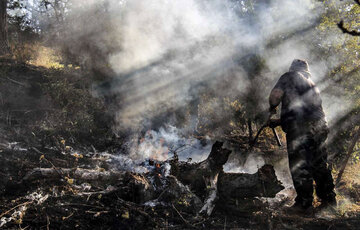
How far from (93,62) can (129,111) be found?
9.07 ft

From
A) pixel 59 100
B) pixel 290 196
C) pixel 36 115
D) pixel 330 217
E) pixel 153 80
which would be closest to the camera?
pixel 330 217

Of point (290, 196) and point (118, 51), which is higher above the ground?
point (118, 51)

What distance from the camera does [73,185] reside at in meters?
3.48

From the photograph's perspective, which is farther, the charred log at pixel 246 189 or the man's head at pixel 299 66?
the man's head at pixel 299 66

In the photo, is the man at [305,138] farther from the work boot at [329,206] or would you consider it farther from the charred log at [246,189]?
the charred log at [246,189]

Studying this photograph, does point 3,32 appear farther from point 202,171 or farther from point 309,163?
point 309,163

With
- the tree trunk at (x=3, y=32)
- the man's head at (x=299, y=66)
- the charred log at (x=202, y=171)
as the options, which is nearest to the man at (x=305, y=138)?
the man's head at (x=299, y=66)

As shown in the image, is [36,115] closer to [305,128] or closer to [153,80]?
[153,80]

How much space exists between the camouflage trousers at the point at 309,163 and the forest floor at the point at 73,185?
1.01ft

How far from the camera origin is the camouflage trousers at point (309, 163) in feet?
11.4

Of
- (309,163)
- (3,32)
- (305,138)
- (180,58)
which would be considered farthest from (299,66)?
(3,32)

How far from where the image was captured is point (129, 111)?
6855 millimetres

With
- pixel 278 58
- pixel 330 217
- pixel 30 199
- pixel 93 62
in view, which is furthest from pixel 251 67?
pixel 30 199

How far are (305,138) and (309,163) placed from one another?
0.37m
